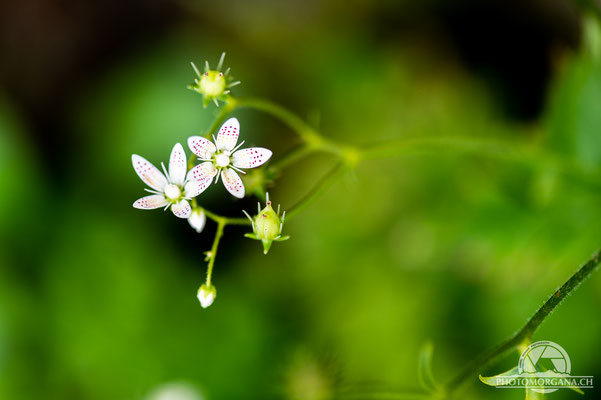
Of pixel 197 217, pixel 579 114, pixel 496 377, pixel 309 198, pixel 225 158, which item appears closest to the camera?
pixel 496 377

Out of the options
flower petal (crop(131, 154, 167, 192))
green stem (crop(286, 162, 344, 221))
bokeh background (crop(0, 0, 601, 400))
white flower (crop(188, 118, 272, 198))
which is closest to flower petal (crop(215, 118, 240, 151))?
white flower (crop(188, 118, 272, 198))

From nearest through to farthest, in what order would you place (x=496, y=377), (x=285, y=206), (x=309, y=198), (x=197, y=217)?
(x=496, y=377)
(x=197, y=217)
(x=309, y=198)
(x=285, y=206)

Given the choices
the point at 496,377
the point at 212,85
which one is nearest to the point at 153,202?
the point at 212,85

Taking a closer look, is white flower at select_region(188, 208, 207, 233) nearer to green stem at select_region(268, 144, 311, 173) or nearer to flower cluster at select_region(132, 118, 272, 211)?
flower cluster at select_region(132, 118, 272, 211)

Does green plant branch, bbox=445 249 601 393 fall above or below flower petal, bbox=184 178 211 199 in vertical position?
below

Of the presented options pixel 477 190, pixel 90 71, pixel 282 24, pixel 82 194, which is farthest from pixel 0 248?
pixel 477 190

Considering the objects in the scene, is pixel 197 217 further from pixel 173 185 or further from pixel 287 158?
Result: pixel 287 158
